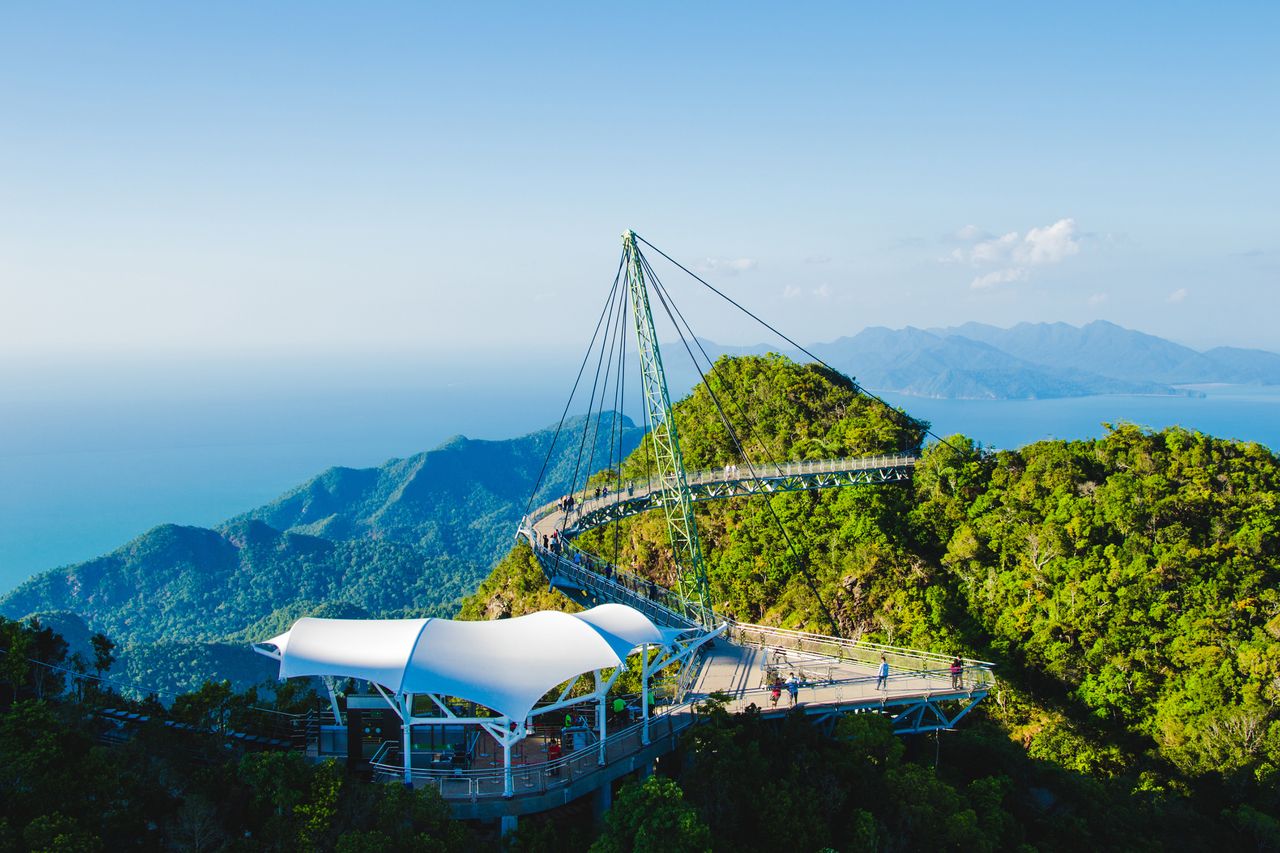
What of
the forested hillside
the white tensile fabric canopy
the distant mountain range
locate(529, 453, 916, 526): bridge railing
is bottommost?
the distant mountain range

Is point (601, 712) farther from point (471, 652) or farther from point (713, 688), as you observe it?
point (713, 688)

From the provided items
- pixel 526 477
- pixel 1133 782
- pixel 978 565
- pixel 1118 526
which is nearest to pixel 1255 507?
pixel 1118 526

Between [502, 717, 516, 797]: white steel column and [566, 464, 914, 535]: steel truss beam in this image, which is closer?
→ [502, 717, 516, 797]: white steel column

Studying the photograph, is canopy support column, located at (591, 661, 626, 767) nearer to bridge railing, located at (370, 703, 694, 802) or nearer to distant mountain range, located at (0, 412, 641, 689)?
bridge railing, located at (370, 703, 694, 802)

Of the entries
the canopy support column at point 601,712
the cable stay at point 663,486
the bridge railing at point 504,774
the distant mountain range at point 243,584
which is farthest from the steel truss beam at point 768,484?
the distant mountain range at point 243,584

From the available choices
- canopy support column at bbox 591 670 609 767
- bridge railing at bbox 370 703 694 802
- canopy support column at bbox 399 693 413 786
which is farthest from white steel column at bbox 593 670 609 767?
canopy support column at bbox 399 693 413 786

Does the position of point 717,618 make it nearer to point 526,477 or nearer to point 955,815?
point 955,815

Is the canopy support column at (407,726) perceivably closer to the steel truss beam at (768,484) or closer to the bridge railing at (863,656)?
the bridge railing at (863,656)
